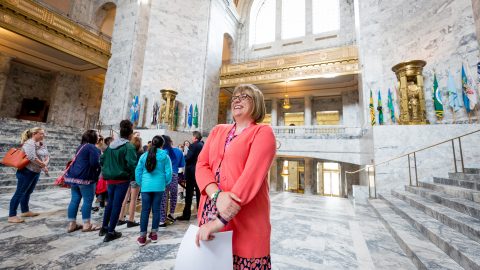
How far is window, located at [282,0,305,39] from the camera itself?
15.7 metres

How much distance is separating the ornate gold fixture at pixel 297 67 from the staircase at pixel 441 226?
8.29 metres

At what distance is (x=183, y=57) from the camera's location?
44.9 feet

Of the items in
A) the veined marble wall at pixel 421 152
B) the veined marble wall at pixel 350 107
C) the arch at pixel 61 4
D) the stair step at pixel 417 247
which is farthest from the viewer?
the arch at pixel 61 4

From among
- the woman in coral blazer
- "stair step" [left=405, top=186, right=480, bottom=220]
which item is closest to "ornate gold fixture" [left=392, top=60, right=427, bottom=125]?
"stair step" [left=405, top=186, right=480, bottom=220]

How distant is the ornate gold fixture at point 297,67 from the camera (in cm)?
1130

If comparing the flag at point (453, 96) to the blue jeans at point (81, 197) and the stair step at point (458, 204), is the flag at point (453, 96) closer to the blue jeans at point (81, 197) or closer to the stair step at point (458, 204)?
the stair step at point (458, 204)

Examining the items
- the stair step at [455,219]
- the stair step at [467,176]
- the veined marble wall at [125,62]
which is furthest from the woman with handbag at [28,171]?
the veined marble wall at [125,62]

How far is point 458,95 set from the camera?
268 inches

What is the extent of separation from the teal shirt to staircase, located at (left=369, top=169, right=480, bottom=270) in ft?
10.7

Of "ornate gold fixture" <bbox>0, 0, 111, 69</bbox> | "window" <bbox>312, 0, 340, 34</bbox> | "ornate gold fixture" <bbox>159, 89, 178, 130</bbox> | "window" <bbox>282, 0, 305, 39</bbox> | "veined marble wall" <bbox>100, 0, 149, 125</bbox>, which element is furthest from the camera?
"window" <bbox>282, 0, 305, 39</bbox>

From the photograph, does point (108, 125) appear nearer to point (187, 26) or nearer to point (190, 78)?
point (190, 78)

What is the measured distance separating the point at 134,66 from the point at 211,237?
14086 mm

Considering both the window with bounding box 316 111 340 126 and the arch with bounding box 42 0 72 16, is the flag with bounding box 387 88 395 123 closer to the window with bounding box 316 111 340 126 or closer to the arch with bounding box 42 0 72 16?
the window with bounding box 316 111 340 126

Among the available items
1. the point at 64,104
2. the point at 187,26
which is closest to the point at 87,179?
the point at 187,26
